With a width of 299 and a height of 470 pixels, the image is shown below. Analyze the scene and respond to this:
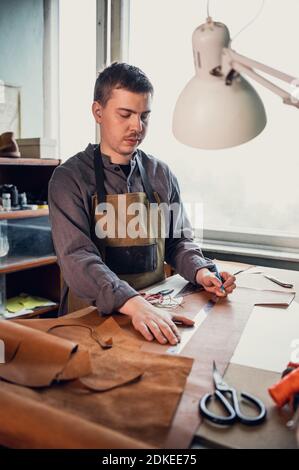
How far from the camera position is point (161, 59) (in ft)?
8.84

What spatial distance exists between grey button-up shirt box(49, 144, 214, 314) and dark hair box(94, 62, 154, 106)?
0.75 feet

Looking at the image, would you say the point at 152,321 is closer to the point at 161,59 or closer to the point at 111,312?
the point at 111,312

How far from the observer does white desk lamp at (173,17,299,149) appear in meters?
0.81

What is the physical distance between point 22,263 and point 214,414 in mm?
1679

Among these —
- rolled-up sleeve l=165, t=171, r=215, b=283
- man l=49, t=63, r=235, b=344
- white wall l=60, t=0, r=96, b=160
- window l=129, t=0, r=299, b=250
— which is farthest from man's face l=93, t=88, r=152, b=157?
white wall l=60, t=0, r=96, b=160

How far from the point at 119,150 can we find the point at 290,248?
4.38 ft

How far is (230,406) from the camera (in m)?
0.72

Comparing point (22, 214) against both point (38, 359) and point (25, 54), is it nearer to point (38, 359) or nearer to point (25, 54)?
point (25, 54)

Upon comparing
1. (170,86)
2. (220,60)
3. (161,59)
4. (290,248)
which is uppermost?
(161,59)

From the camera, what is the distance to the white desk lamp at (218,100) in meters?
0.81

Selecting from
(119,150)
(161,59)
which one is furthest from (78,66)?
(119,150)

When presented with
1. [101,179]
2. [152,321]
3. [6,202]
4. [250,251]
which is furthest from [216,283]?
[6,202]

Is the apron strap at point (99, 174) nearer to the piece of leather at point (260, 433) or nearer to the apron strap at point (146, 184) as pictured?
the apron strap at point (146, 184)

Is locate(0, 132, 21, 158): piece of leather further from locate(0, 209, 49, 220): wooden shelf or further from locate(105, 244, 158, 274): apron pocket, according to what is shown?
locate(105, 244, 158, 274): apron pocket
